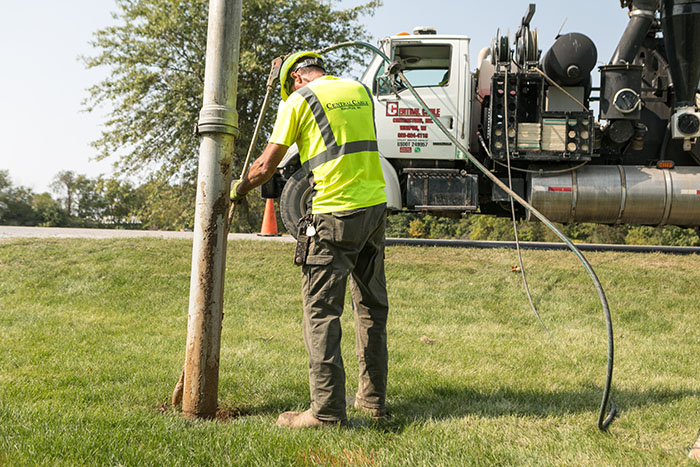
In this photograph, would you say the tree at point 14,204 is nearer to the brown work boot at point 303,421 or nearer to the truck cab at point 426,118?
the truck cab at point 426,118

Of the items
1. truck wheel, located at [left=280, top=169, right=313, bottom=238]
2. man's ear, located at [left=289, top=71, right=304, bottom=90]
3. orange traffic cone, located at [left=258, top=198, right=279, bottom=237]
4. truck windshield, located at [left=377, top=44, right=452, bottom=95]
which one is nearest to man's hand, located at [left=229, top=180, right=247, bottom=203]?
man's ear, located at [left=289, top=71, right=304, bottom=90]

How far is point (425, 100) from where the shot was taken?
820 cm

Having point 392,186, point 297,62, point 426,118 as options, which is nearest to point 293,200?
point 392,186

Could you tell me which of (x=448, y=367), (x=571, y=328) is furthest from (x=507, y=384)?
(x=571, y=328)

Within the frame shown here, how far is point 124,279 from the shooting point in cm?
681

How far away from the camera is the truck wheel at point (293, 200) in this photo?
311 inches

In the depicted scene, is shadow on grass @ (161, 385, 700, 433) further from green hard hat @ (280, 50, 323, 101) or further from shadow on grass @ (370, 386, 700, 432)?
green hard hat @ (280, 50, 323, 101)

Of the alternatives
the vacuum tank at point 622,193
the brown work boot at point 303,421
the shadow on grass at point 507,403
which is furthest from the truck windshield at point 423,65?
the brown work boot at point 303,421

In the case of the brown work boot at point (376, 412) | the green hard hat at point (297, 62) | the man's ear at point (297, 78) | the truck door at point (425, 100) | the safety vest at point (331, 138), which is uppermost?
the truck door at point (425, 100)

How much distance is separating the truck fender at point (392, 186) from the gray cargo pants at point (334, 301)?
4.90m

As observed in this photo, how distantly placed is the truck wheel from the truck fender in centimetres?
111

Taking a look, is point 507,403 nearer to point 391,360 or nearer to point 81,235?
point 391,360

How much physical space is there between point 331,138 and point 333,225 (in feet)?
1.48

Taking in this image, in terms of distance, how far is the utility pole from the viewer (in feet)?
9.93
